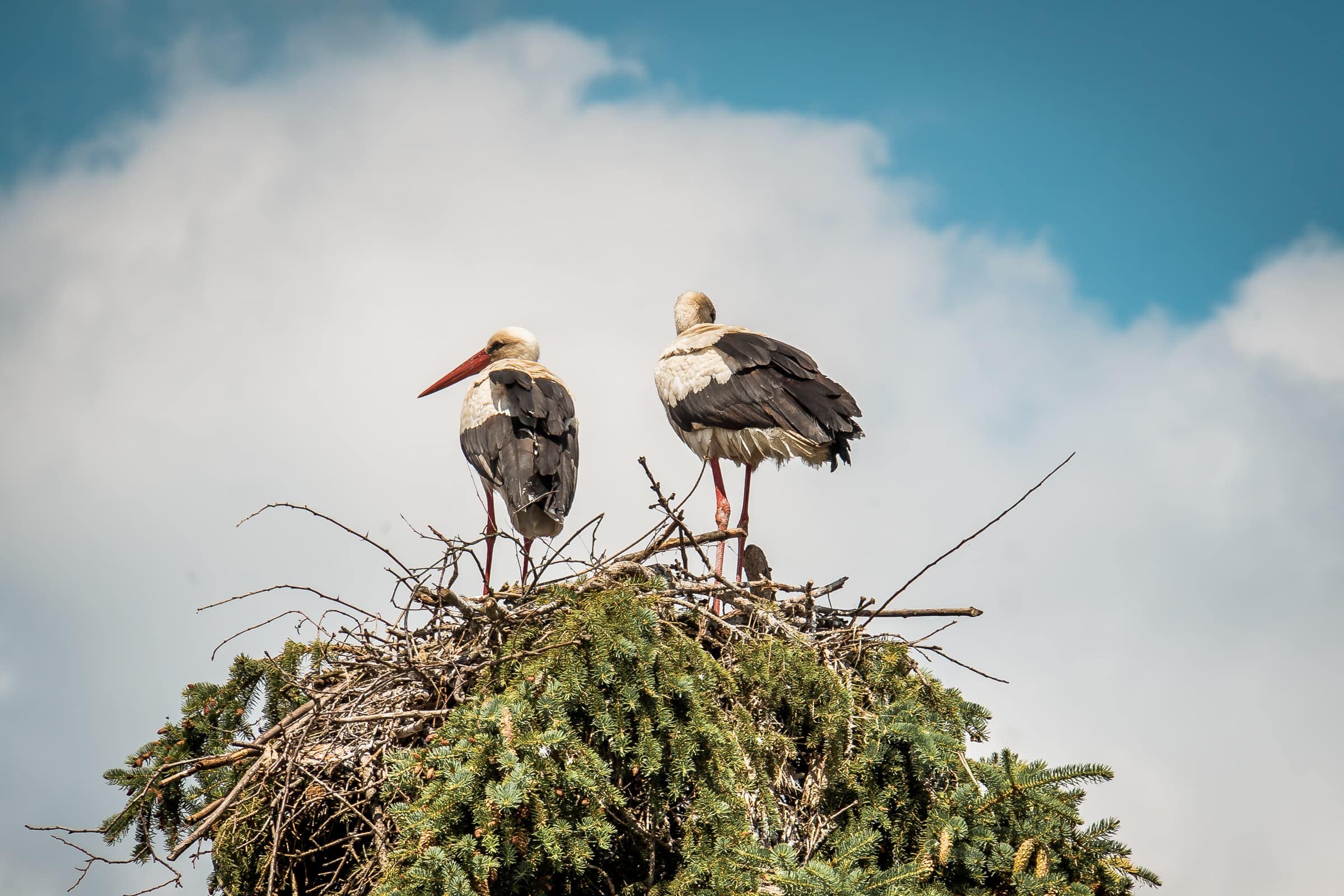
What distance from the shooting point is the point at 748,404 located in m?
7.22

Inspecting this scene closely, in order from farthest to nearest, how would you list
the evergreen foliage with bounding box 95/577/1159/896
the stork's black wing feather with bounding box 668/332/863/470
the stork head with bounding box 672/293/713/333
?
the stork head with bounding box 672/293/713/333 < the stork's black wing feather with bounding box 668/332/863/470 < the evergreen foliage with bounding box 95/577/1159/896

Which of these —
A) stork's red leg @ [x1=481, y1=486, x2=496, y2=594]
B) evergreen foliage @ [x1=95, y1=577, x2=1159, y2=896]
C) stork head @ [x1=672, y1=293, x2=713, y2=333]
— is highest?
stork head @ [x1=672, y1=293, x2=713, y2=333]

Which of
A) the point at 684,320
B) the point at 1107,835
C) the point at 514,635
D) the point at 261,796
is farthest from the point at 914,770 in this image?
the point at 684,320

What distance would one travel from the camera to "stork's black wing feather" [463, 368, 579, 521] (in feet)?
23.3

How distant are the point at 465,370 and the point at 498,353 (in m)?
0.31

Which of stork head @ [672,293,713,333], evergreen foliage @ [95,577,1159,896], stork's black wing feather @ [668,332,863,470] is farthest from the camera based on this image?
stork head @ [672,293,713,333]

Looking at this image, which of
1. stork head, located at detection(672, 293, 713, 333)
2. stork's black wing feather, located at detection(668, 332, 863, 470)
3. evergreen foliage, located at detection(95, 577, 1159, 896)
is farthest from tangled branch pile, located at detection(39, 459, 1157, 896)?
stork head, located at detection(672, 293, 713, 333)

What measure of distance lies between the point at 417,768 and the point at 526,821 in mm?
470

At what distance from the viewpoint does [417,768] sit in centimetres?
371

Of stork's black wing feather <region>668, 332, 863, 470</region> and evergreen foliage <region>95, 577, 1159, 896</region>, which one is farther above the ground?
stork's black wing feather <region>668, 332, 863, 470</region>

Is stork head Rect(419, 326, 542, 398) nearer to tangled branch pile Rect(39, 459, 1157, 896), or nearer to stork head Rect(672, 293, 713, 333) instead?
stork head Rect(672, 293, 713, 333)

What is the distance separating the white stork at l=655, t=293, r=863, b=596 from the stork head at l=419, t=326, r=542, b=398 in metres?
2.04

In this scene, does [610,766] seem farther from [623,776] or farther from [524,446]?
[524,446]

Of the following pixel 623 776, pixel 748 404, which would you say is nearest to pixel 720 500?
pixel 748 404
